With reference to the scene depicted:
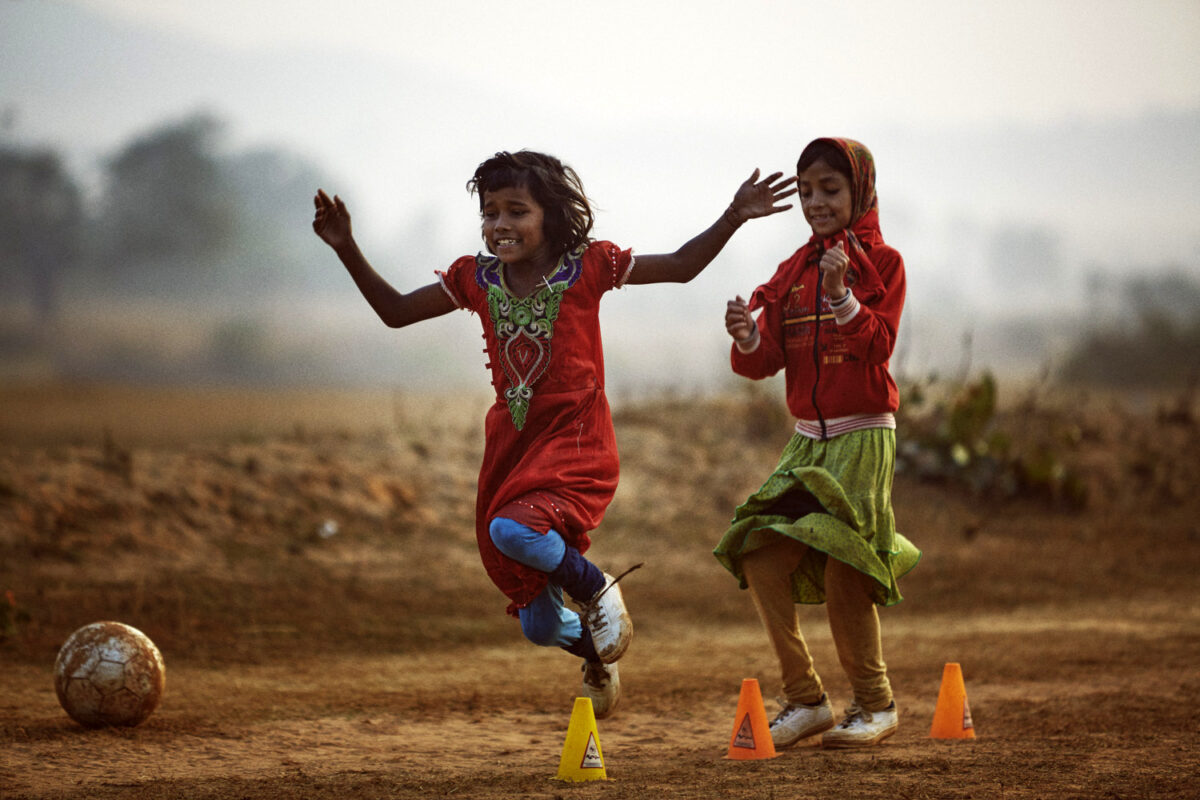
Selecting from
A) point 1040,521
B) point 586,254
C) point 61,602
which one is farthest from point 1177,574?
point 61,602

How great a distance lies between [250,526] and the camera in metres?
11.0

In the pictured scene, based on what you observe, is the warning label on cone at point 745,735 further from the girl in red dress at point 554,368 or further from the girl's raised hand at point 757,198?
the girl's raised hand at point 757,198

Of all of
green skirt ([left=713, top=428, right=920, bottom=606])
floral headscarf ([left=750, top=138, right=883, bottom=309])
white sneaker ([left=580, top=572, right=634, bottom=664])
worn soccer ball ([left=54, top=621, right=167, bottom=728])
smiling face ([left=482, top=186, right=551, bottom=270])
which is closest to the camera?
white sneaker ([left=580, top=572, right=634, bottom=664])

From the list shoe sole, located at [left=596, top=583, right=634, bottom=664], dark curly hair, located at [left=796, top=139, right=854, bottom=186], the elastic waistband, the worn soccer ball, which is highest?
dark curly hair, located at [left=796, top=139, right=854, bottom=186]

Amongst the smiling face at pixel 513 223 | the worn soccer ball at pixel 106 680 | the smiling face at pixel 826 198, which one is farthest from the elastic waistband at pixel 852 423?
the worn soccer ball at pixel 106 680

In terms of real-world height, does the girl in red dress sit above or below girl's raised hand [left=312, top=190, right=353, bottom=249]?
below

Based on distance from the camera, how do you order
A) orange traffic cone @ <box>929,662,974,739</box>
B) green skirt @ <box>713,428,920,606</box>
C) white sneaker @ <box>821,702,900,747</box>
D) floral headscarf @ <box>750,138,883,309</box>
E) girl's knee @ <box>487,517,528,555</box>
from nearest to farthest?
1. girl's knee @ <box>487,517,528,555</box>
2. green skirt @ <box>713,428,920,606</box>
3. floral headscarf @ <box>750,138,883,309</box>
4. white sneaker @ <box>821,702,900,747</box>
5. orange traffic cone @ <box>929,662,974,739</box>

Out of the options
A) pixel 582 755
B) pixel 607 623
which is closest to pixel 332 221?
pixel 607 623

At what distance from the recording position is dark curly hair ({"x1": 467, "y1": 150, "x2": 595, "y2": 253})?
15.7ft

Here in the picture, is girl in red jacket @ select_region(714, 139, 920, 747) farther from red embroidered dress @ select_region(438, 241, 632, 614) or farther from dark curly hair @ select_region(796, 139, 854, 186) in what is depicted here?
red embroidered dress @ select_region(438, 241, 632, 614)

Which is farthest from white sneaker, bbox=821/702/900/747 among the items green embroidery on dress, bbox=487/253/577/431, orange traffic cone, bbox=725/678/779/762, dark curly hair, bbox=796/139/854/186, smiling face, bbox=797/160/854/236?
dark curly hair, bbox=796/139/854/186

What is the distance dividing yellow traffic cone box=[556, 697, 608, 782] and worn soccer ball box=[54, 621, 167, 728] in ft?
7.44

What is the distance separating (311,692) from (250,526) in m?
4.27

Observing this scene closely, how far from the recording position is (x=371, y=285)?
5.02 meters
